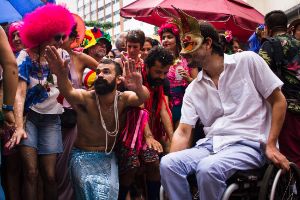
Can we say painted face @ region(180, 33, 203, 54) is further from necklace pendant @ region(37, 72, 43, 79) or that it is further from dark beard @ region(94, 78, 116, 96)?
necklace pendant @ region(37, 72, 43, 79)

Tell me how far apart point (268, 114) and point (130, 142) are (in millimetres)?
1393

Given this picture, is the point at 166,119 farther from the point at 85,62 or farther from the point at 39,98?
the point at 39,98

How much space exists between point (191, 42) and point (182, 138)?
773mm

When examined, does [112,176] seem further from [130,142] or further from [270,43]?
[270,43]

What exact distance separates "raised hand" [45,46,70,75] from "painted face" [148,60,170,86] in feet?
4.46

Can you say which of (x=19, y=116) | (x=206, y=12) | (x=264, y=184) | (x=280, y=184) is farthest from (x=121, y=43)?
(x=264, y=184)

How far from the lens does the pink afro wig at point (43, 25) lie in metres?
4.60

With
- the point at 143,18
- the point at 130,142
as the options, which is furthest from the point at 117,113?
the point at 143,18

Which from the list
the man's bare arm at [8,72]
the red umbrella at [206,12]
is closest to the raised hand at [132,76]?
the man's bare arm at [8,72]

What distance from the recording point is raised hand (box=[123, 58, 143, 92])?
4.14 metres

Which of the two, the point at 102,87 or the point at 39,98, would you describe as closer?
the point at 102,87

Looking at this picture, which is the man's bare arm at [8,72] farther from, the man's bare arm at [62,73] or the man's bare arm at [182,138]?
the man's bare arm at [182,138]

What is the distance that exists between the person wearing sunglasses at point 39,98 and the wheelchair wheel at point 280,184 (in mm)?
2141

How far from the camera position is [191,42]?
146 inches
